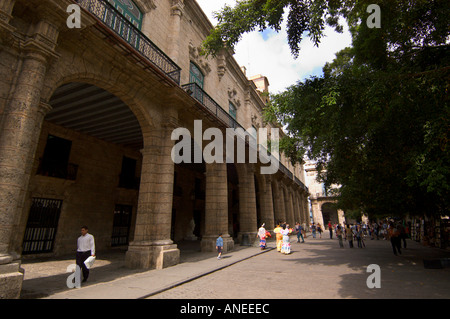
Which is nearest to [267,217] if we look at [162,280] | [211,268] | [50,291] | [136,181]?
[136,181]

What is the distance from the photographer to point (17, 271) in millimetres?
4500

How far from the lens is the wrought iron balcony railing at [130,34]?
7582mm

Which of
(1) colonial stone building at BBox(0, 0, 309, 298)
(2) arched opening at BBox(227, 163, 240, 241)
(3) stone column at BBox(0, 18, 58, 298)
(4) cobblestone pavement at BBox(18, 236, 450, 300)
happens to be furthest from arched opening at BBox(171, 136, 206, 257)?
(3) stone column at BBox(0, 18, 58, 298)

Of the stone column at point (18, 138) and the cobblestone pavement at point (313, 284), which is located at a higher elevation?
the stone column at point (18, 138)

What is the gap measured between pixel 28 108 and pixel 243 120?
16040 millimetres

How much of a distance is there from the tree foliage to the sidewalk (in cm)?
636

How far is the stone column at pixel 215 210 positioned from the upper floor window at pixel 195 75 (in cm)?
506

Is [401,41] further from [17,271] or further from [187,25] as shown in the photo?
[17,271]

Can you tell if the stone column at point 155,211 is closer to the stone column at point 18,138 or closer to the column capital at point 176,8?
the stone column at point 18,138

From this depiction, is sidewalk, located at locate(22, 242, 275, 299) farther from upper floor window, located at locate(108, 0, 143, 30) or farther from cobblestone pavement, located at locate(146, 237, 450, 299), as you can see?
upper floor window, located at locate(108, 0, 143, 30)

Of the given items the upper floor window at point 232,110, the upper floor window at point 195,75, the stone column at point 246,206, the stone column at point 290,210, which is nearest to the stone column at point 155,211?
the upper floor window at point 195,75

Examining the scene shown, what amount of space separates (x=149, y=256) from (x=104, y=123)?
23.2 ft

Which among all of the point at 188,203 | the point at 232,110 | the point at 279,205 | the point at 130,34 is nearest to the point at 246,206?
the point at 188,203

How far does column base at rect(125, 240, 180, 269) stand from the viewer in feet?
25.8
